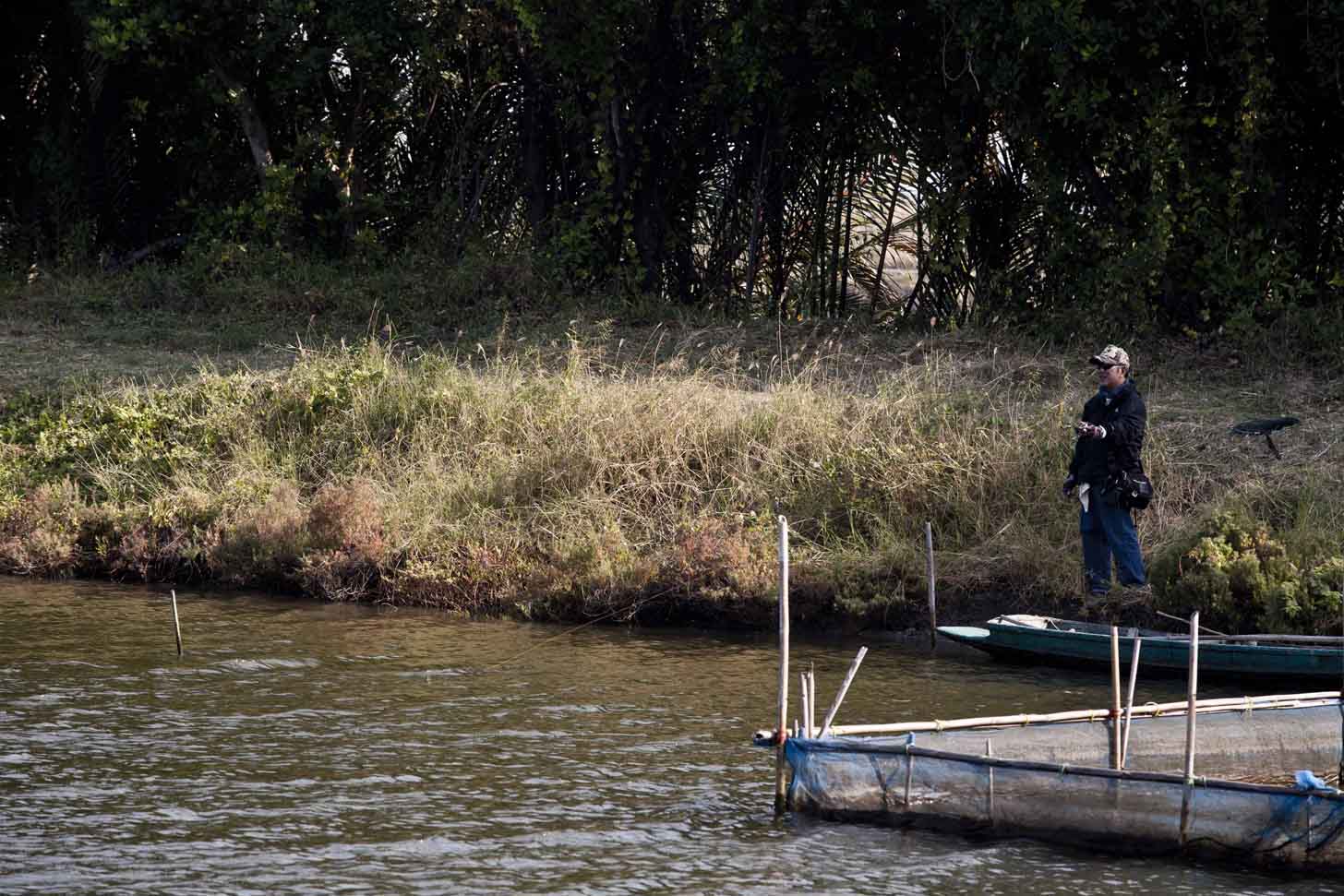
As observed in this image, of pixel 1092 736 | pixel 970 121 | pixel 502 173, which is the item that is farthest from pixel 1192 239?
pixel 1092 736

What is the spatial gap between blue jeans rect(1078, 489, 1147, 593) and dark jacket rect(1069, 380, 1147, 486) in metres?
0.18

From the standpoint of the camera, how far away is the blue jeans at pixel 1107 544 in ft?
40.5

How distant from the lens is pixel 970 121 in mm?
18906

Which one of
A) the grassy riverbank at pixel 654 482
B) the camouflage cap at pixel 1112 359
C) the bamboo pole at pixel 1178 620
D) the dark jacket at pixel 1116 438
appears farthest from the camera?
the grassy riverbank at pixel 654 482

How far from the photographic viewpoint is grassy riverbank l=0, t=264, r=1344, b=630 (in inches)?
517

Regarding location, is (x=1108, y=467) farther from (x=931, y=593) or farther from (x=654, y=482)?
(x=654, y=482)

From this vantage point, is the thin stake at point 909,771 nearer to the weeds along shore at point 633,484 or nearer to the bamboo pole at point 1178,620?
the bamboo pole at point 1178,620

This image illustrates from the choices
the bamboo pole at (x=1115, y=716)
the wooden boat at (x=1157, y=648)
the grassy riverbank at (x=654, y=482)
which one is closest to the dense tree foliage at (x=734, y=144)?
the grassy riverbank at (x=654, y=482)

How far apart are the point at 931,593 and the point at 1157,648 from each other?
1.69 metres

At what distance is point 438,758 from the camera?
969cm

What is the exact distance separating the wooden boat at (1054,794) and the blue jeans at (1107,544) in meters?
3.45

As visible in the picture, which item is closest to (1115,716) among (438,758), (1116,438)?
(438,758)

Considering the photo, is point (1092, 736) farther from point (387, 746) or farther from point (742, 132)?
point (742, 132)

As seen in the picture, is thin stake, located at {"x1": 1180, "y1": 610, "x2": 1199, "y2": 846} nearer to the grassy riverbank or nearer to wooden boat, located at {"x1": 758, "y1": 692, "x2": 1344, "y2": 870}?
wooden boat, located at {"x1": 758, "y1": 692, "x2": 1344, "y2": 870}
